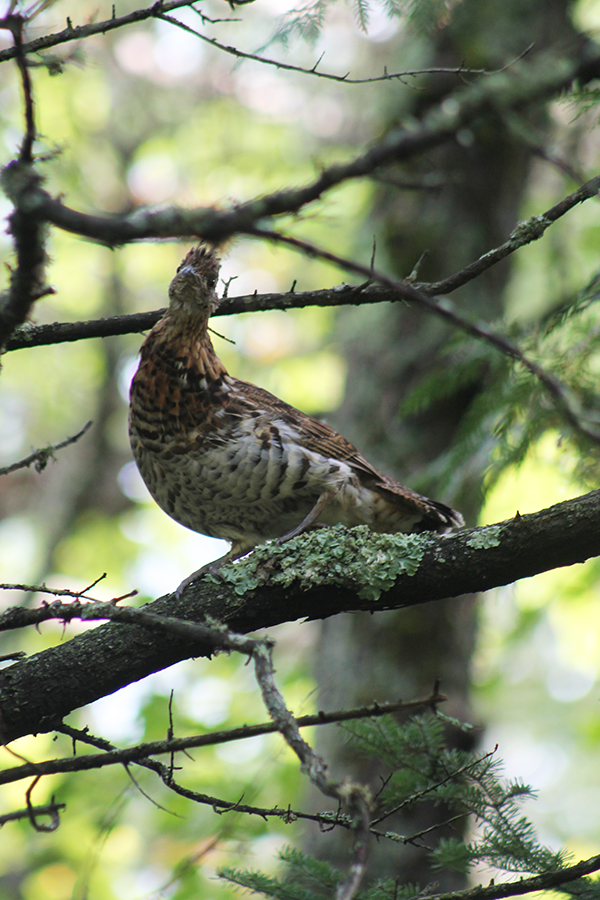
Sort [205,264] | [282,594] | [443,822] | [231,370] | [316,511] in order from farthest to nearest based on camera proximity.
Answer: [231,370] → [316,511] → [205,264] → [282,594] → [443,822]

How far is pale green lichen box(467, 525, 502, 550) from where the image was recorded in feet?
8.86

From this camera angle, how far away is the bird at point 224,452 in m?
3.61

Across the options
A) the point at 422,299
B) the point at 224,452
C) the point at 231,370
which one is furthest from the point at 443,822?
the point at 231,370

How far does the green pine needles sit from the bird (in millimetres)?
1096

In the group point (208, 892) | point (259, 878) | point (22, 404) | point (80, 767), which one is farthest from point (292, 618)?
point (22, 404)

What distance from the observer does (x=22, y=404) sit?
12.3 m

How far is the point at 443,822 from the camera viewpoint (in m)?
2.60

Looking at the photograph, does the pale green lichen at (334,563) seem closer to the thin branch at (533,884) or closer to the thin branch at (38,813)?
the thin branch at (533,884)

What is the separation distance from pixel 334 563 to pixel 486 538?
0.62 m

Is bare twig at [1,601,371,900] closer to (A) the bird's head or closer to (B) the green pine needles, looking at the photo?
(B) the green pine needles

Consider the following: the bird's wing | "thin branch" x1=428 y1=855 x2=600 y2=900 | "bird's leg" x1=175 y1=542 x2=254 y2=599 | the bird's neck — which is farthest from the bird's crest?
"thin branch" x1=428 y1=855 x2=600 y2=900

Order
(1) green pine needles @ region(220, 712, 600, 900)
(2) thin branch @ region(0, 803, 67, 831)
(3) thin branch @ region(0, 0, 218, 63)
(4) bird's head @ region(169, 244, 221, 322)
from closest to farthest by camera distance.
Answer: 1. (2) thin branch @ region(0, 803, 67, 831)
2. (3) thin branch @ region(0, 0, 218, 63)
3. (1) green pine needles @ region(220, 712, 600, 900)
4. (4) bird's head @ region(169, 244, 221, 322)

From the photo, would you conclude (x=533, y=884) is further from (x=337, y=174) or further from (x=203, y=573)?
(x=337, y=174)

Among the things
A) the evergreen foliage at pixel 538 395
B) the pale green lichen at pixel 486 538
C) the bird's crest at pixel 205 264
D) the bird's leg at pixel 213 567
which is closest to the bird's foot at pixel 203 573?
the bird's leg at pixel 213 567
